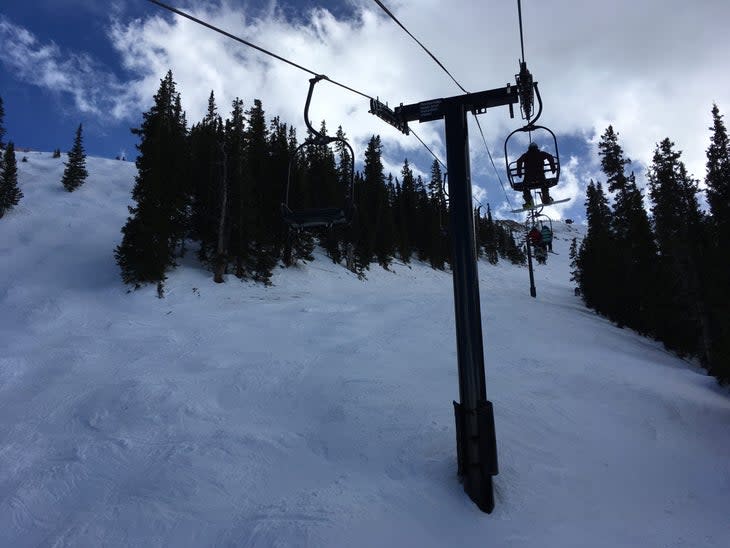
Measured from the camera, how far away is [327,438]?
6.25m

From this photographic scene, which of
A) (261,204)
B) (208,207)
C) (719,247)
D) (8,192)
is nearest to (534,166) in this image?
(719,247)

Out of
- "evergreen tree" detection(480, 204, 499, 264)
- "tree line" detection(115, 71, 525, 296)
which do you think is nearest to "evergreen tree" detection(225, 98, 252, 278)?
"tree line" detection(115, 71, 525, 296)

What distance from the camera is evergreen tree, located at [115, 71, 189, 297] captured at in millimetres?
17516

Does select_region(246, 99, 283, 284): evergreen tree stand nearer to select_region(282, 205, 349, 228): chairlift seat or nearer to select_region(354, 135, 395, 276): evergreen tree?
select_region(354, 135, 395, 276): evergreen tree

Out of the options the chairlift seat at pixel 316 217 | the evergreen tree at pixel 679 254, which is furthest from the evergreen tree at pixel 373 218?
the chairlift seat at pixel 316 217

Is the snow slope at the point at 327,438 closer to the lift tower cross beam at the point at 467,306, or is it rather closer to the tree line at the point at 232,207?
the lift tower cross beam at the point at 467,306

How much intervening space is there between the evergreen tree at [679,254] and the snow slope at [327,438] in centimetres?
926

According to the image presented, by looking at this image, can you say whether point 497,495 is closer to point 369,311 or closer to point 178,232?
point 369,311

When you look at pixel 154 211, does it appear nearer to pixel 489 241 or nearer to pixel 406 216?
pixel 406 216

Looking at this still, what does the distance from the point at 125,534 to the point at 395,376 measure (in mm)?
5752

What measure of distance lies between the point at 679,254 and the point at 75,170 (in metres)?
52.4

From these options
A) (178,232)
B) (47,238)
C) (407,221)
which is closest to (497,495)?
(178,232)

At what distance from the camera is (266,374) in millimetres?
8875

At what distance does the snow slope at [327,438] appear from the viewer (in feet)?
14.8
